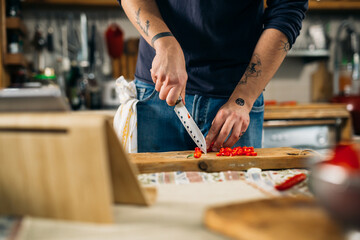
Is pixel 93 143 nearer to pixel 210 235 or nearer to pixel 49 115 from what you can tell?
pixel 49 115

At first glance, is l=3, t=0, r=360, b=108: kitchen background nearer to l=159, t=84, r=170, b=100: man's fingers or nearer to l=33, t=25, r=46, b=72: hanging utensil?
l=33, t=25, r=46, b=72: hanging utensil

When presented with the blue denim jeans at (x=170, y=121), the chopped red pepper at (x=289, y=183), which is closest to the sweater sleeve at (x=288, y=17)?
the blue denim jeans at (x=170, y=121)

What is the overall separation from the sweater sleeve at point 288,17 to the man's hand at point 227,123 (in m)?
0.31

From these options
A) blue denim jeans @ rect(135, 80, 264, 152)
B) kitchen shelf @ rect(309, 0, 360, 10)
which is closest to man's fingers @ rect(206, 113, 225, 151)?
blue denim jeans @ rect(135, 80, 264, 152)

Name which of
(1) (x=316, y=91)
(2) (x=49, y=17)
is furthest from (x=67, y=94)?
(1) (x=316, y=91)

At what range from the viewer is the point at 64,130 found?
0.47 m

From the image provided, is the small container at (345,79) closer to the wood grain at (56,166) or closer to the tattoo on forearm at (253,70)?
the tattoo on forearm at (253,70)

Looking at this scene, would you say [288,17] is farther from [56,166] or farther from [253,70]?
[56,166]

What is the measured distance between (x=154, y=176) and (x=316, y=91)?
105 inches

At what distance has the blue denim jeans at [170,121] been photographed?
1.18 m

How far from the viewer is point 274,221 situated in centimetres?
43

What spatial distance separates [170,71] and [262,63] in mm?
376

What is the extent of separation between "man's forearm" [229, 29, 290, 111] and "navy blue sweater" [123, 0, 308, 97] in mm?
→ 34

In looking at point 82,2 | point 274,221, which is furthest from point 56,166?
point 82,2
